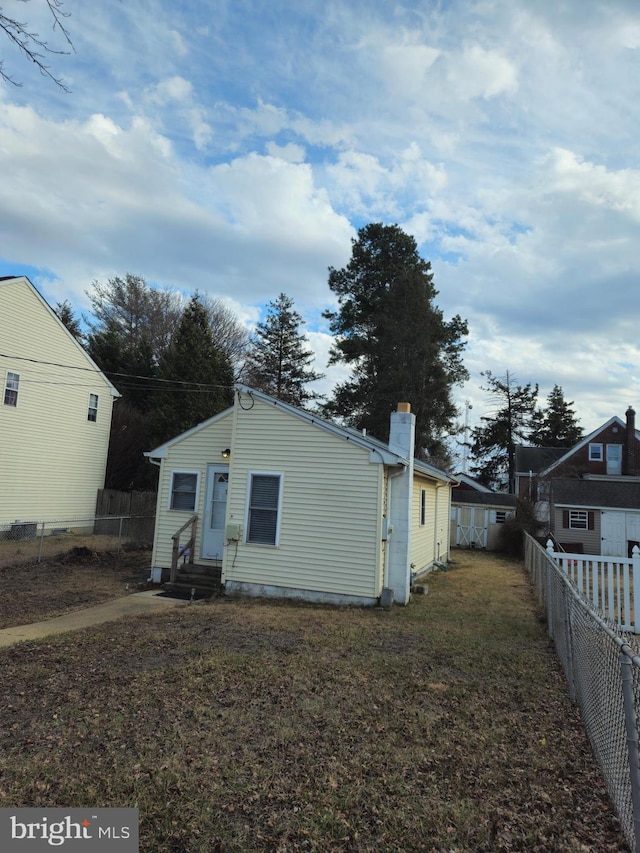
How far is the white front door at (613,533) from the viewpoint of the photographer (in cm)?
2230

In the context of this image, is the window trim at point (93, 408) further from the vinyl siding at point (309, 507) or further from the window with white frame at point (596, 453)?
the window with white frame at point (596, 453)

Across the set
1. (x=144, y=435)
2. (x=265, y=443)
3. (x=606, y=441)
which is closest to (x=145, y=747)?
(x=265, y=443)

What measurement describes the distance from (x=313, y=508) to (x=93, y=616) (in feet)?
13.5

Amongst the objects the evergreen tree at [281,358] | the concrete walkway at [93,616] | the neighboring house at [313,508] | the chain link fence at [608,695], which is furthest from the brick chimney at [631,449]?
the concrete walkway at [93,616]

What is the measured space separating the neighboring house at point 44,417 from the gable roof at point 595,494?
70.5 feet

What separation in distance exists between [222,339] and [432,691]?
3131cm

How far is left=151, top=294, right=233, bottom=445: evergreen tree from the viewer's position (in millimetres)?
22938

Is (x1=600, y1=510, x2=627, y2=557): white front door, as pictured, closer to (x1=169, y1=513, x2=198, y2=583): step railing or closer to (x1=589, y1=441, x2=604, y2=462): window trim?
(x1=589, y1=441, x2=604, y2=462): window trim

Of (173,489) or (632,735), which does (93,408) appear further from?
(632,735)

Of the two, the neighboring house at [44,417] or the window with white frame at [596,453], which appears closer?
the neighboring house at [44,417]

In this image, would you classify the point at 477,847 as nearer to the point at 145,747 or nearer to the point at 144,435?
the point at 145,747

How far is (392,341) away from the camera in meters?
26.8

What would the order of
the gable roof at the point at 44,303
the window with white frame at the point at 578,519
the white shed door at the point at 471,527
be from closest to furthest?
the gable roof at the point at 44,303
the white shed door at the point at 471,527
the window with white frame at the point at 578,519

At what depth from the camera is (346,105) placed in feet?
32.3
